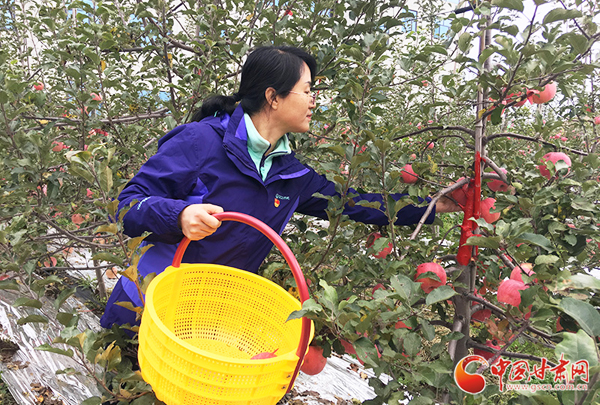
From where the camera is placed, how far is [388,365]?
2.72 ft

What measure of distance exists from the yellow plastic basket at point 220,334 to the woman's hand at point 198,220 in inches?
0.9

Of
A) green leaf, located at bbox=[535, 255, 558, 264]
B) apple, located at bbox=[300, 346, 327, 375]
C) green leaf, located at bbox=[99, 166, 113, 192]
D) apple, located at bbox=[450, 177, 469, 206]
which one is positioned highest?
green leaf, located at bbox=[99, 166, 113, 192]

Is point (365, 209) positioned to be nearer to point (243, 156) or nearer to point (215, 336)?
point (243, 156)

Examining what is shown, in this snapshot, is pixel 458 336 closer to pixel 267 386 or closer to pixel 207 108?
pixel 267 386

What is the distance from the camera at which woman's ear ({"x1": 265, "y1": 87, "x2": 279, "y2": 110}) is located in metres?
1.39

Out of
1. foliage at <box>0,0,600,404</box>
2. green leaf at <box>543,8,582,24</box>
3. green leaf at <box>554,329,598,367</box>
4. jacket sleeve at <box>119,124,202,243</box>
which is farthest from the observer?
jacket sleeve at <box>119,124,202,243</box>

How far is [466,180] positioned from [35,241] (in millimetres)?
1670

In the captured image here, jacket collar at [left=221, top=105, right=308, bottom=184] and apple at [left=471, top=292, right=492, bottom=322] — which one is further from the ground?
jacket collar at [left=221, top=105, right=308, bottom=184]

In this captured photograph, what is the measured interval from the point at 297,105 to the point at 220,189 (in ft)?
1.24

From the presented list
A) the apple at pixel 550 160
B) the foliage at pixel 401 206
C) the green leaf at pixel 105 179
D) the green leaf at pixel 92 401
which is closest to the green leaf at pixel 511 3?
the foliage at pixel 401 206

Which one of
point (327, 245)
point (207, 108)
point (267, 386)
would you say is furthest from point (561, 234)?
point (207, 108)

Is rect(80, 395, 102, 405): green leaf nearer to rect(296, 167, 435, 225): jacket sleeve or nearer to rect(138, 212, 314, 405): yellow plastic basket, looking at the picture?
rect(138, 212, 314, 405): yellow plastic basket

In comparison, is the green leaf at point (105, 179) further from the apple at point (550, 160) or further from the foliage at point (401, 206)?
the apple at point (550, 160)

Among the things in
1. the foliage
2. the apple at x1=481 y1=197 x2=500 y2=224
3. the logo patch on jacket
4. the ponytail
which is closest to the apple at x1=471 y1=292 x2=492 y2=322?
the foliage
